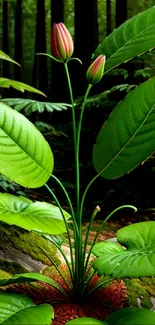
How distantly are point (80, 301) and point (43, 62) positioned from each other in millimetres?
10016

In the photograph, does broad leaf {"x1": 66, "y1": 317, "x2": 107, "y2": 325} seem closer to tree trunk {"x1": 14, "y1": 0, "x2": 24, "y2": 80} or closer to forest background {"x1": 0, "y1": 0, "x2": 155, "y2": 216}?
A: forest background {"x1": 0, "y1": 0, "x2": 155, "y2": 216}

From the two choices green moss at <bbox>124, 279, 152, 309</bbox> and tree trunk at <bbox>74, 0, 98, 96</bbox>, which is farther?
tree trunk at <bbox>74, 0, 98, 96</bbox>

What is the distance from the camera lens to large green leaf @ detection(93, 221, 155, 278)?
1129 mm

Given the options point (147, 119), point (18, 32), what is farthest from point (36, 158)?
point (18, 32)

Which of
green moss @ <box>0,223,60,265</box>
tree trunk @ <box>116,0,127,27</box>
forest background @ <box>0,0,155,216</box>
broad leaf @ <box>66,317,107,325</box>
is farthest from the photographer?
tree trunk @ <box>116,0,127,27</box>

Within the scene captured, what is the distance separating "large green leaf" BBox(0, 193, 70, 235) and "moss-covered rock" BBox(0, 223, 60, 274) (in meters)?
0.24

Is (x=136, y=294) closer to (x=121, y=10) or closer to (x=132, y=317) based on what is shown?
(x=132, y=317)

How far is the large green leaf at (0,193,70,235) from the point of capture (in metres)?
1.30

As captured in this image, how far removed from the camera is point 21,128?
1.30m

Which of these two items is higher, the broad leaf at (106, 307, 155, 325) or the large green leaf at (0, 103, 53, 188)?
the large green leaf at (0, 103, 53, 188)

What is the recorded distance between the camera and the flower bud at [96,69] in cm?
138

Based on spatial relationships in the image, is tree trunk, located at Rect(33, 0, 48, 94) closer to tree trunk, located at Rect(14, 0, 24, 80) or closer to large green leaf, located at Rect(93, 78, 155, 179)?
tree trunk, located at Rect(14, 0, 24, 80)

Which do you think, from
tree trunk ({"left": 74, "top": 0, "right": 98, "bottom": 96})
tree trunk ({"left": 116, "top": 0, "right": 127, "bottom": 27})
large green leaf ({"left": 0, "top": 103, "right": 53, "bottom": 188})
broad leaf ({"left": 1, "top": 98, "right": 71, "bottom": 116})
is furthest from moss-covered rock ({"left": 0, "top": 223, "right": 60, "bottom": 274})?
tree trunk ({"left": 116, "top": 0, "right": 127, "bottom": 27})

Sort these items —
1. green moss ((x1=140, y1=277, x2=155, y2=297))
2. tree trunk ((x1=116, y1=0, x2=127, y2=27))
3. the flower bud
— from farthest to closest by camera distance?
tree trunk ((x1=116, y1=0, x2=127, y2=27)), green moss ((x1=140, y1=277, x2=155, y2=297)), the flower bud
